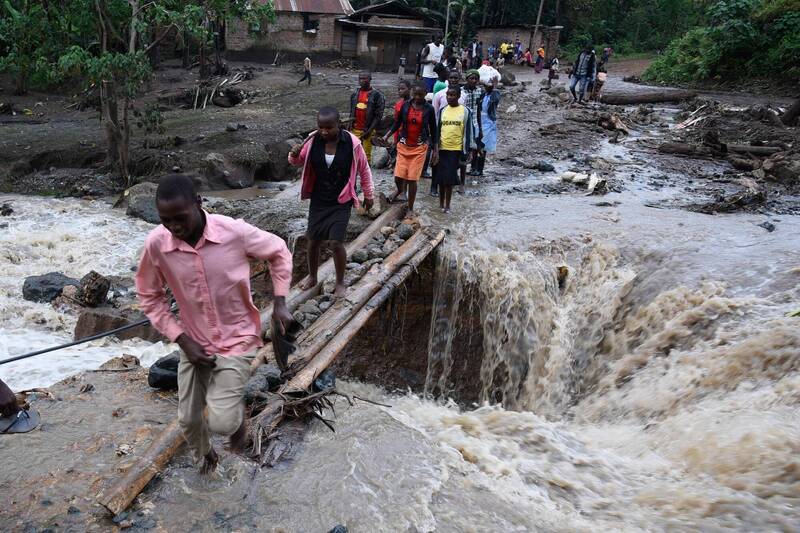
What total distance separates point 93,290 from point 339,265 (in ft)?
13.3

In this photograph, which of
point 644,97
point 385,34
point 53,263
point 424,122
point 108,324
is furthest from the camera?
point 385,34

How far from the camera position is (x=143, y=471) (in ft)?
11.9

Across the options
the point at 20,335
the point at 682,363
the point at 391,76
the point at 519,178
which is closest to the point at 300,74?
the point at 391,76

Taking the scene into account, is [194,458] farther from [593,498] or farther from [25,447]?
[593,498]

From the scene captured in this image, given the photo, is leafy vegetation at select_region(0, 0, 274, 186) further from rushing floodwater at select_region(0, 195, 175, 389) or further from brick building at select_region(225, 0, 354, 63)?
brick building at select_region(225, 0, 354, 63)

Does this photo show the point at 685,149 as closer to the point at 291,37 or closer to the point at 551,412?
the point at 551,412

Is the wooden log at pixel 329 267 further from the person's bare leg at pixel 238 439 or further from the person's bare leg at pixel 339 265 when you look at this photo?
the person's bare leg at pixel 238 439

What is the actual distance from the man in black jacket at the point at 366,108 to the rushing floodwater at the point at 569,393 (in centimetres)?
176

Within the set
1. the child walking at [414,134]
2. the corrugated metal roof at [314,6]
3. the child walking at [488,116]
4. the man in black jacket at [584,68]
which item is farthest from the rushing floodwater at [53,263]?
the corrugated metal roof at [314,6]

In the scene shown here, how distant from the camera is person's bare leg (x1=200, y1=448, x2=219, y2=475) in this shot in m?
3.75

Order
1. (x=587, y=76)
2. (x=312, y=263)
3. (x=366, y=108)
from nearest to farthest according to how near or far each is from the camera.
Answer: (x=312, y=263), (x=366, y=108), (x=587, y=76)

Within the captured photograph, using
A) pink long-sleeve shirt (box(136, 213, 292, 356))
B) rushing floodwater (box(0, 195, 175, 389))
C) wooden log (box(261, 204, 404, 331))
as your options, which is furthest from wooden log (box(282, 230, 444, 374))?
rushing floodwater (box(0, 195, 175, 389))

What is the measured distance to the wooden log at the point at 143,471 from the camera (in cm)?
343

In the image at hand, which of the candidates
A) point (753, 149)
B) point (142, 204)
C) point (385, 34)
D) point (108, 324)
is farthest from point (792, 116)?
point (385, 34)
